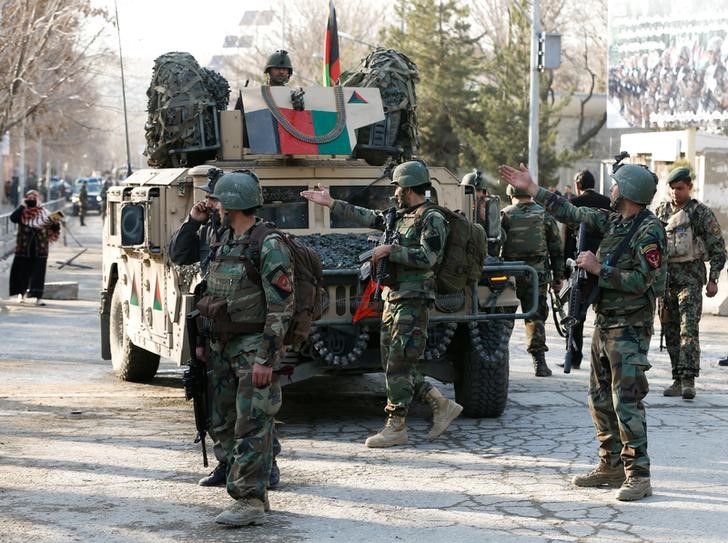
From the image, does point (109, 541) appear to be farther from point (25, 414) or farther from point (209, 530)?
point (25, 414)

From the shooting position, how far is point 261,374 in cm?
602

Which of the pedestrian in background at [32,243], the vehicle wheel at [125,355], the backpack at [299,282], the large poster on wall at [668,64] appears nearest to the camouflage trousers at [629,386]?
the backpack at [299,282]

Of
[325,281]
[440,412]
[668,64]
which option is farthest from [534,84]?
[440,412]

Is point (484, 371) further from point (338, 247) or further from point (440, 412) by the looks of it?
point (338, 247)

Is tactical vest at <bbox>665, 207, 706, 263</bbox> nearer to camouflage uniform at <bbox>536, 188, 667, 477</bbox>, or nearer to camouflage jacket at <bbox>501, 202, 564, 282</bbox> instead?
camouflage jacket at <bbox>501, 202, 564, 282</bbox>

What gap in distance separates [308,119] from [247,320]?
12.8 ft

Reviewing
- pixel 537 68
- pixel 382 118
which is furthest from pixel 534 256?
pixel 537 68

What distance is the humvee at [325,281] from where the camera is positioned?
8.52 m

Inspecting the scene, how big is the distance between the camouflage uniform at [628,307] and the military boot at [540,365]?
172 inches

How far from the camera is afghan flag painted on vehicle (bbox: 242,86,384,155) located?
9.67 metres

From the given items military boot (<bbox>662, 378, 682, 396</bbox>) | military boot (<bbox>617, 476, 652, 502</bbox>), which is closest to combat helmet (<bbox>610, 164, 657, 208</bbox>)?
military boot (<bbox>617, 476, 652, 502</bbox>)

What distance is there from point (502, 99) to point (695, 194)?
17.9m

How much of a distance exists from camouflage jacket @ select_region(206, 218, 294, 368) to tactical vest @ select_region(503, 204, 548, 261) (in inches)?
198

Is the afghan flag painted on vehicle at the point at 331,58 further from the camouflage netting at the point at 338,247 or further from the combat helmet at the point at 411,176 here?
the combat helmet at the point at 411,176
